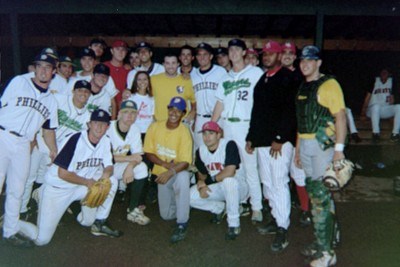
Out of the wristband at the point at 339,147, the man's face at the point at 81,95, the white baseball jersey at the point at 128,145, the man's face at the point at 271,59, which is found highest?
the man's face at the point at 271,59

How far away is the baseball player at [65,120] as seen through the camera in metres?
4.79

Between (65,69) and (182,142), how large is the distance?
1855 millimetres

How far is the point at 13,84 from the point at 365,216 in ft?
13.1

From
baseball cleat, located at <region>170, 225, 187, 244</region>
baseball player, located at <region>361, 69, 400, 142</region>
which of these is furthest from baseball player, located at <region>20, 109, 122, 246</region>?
baseball player, located at <region>361, 69, 400, 142</region>

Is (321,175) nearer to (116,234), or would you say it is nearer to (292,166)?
(292,166)

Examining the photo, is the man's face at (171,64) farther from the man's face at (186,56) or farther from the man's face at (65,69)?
Answer: the man's face at (65,69)

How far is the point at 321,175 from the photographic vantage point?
3744mm

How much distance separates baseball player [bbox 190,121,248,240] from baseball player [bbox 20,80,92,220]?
4.39 feet

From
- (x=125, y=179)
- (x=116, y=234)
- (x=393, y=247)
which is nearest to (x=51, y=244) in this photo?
(x=116, y=234)

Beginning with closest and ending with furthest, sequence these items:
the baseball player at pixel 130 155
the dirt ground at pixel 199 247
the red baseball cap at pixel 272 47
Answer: the dirt ground at pixel 199 247
the red baseball cap at pixel 272 47
the baseball player at pixel 130 155

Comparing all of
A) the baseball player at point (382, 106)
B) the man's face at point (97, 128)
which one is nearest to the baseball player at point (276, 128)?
the man's face at point (97, 128)

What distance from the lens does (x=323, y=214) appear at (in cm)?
375

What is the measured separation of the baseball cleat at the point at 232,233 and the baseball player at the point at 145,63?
2.34m

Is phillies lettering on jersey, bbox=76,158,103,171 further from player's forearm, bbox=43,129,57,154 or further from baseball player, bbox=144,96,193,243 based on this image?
baseball player, bbox=144,96,193,243
